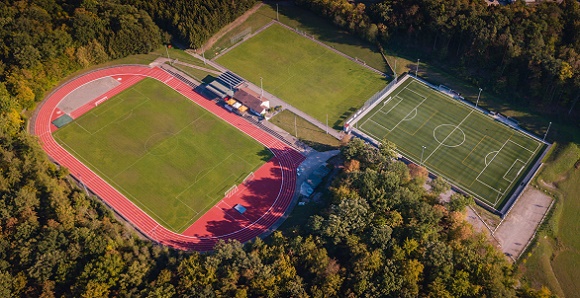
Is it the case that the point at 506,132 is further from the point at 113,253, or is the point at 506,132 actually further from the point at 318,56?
the point at 113,253

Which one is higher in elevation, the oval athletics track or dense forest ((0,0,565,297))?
dense forest ((0,0,565,297))

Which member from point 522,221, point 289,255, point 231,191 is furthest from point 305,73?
point 522,221

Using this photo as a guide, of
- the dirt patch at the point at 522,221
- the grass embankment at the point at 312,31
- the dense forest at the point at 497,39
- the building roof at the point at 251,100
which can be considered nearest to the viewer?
the dirt patch at the point at 522,221

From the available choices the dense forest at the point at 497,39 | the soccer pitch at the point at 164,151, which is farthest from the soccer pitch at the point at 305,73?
the soccer pitch at the point at 164,151

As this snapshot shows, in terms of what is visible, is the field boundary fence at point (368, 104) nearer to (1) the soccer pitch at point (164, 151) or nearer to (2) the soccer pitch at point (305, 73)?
(2) the soccer pitch at point (305, 73)

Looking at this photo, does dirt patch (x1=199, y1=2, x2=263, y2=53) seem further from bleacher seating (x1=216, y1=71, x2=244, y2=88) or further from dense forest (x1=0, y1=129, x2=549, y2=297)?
dense forest (x1=0, y1=129, x2=549, y2=297)

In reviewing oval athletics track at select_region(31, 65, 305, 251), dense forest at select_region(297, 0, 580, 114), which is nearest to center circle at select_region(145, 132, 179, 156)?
oval athletics track at select_region(31, 65, 305, 251)

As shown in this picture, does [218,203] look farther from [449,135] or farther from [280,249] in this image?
[449,135]
